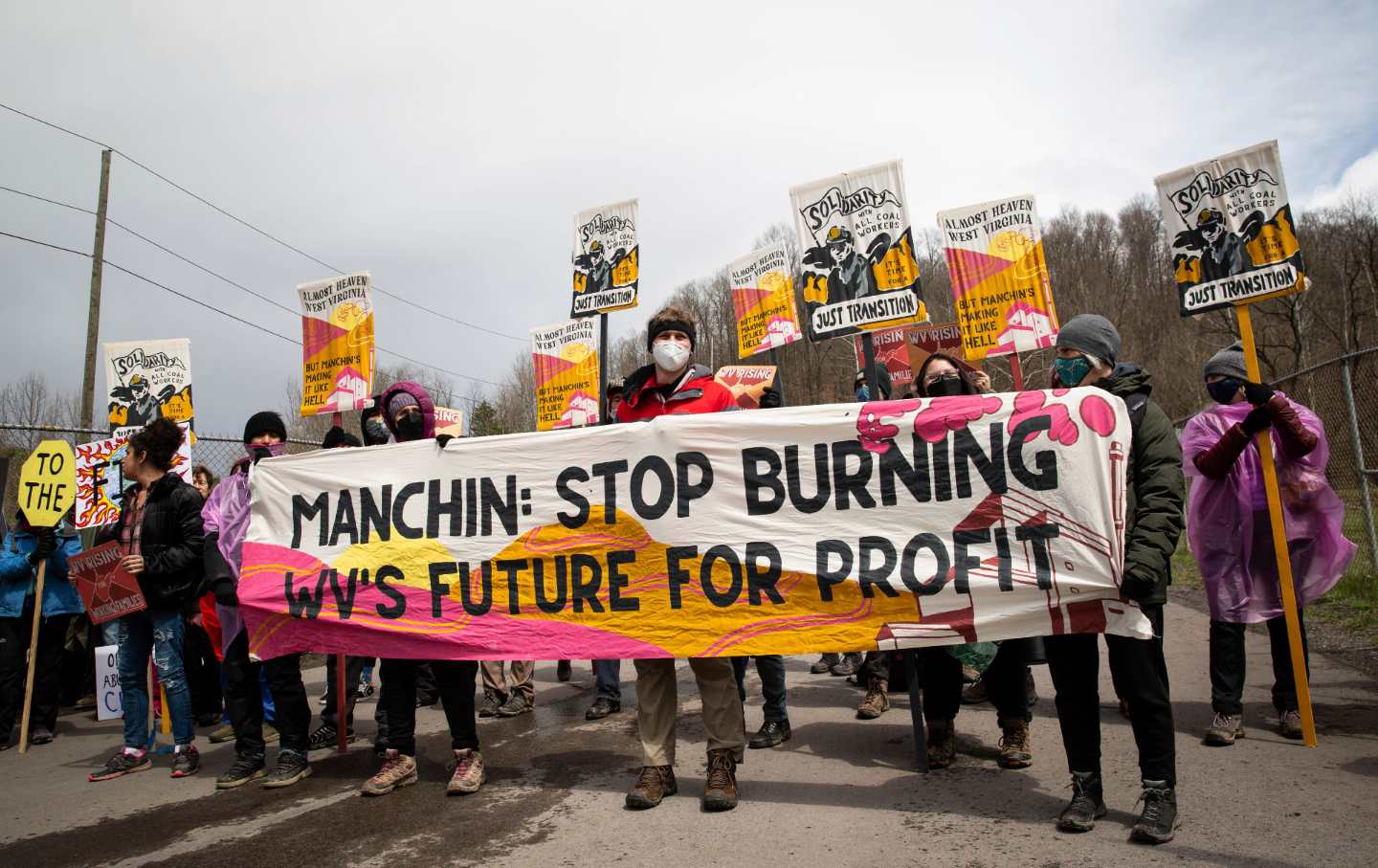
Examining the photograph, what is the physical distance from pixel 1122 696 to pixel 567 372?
12280 mm

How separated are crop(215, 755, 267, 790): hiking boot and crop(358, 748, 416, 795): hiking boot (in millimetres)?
801

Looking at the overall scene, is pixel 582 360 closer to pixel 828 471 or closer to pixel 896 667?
pixel 896 667

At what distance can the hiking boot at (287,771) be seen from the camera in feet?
17.0

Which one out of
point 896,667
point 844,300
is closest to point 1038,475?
point 844,300

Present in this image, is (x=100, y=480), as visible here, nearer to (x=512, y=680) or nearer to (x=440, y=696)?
(x=512, y=680)

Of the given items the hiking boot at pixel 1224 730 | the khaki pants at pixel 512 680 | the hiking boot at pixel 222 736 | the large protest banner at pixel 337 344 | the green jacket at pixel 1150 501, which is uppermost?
the large protest banner at pixel 337 344

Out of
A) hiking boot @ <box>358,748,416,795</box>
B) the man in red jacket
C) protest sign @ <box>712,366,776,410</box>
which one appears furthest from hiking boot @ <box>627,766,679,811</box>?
protest sign @ <box>712,366,776,410</box>

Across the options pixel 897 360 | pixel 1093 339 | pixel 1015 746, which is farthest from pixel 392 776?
pixel 897 360

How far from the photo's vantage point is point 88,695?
8391mm

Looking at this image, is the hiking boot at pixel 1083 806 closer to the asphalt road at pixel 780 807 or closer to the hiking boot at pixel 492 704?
the asphalt road at pixel 780 807

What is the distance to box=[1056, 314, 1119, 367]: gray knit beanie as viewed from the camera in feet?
13.6

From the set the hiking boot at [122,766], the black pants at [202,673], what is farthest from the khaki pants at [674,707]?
the black pants at [202,673]

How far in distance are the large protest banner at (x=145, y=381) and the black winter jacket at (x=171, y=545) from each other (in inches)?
134

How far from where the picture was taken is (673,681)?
4555 mm
